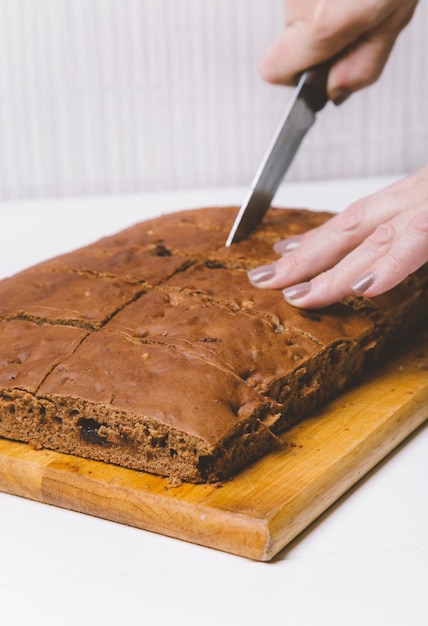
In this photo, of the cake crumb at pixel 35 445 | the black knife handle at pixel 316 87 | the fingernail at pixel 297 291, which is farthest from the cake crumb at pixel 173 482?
the black knife handle at pixel 316 87

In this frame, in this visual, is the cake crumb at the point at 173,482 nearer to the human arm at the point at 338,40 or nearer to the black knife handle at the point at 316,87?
the black knife handle at the point at 316,87

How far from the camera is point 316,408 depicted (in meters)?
2.13

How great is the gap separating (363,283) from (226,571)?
748mm

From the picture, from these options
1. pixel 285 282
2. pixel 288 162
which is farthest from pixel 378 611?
pixel 288 162

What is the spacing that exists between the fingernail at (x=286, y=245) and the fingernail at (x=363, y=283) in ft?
1.27

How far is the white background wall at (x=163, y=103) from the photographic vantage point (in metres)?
5.22

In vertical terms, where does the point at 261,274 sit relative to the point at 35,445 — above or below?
above

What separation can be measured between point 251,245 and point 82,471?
927 millimetres

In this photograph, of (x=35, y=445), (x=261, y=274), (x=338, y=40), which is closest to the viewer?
(x=35, y=445)

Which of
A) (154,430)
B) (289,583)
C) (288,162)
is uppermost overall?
(288,162)

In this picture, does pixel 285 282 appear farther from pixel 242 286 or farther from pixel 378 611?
pixel 378 611

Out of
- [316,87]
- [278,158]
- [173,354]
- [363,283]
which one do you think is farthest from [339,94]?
[173,354]

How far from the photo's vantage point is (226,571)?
65.2 inches

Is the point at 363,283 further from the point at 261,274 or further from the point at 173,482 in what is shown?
the point at 173,482
